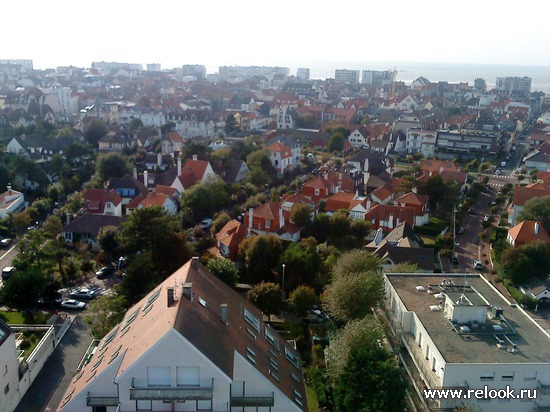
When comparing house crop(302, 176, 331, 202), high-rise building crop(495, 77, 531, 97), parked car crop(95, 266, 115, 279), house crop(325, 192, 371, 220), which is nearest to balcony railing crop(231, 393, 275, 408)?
parked car crop(95, 266, 115, 279)

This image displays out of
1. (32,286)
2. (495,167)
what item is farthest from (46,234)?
(495,167)

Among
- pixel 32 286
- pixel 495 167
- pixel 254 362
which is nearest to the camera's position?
pixel 254 362

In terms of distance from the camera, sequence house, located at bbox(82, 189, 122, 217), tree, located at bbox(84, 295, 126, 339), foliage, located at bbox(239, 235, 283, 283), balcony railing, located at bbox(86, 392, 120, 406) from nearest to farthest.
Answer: balcony railing, located at bbox(86, 392, 120, 406) → tree, located at bbox(84, 295, 126, 339) → foliage, located at bbox(239, 235, 283, 283) → house, located at bbox(82, 189, 122, 217)

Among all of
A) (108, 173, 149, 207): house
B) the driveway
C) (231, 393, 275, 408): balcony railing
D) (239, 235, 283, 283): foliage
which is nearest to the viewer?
(231, 393, 275, 408): balcony railing

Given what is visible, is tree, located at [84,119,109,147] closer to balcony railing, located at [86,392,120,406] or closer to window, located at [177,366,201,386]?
balcony railing, located at [86,392,120,406]

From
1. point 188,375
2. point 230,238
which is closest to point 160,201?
point 230,238

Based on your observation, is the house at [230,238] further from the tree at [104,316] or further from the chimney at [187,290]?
the chimney at [187,290]

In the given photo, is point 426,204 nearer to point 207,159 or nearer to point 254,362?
point 207,159
